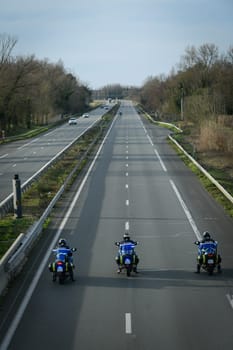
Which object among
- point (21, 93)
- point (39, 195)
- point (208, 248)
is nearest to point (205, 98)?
point (21, 93)

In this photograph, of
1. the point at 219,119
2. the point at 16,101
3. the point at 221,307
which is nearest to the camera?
the point at 221,307

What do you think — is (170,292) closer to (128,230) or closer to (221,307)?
(221,307)

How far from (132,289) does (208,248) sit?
2746 mm

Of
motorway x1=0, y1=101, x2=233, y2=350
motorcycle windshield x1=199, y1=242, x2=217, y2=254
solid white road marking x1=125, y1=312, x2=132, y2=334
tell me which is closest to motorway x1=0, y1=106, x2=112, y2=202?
motorway x1=0, y1=101, x2=233, y2=350

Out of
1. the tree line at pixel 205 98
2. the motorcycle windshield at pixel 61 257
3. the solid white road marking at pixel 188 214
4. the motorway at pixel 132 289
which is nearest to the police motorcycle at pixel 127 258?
the motorway at pixel 132 289

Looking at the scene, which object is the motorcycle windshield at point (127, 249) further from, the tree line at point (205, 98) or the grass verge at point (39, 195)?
the tree line at point (205, 98)

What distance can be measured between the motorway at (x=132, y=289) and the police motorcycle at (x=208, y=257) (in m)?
0.29

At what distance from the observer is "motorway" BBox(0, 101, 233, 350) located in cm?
1162

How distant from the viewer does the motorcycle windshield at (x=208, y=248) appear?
1594 centimetres

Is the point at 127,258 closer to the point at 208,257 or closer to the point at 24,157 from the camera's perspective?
the point at 208,257

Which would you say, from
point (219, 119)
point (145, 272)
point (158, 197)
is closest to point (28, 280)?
point (145, 272)

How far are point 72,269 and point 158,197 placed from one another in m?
14.5

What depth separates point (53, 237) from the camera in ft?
67.6

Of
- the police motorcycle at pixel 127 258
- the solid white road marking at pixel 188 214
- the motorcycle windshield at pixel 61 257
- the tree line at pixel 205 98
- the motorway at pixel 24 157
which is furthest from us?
the tree line at pixel 205 98
